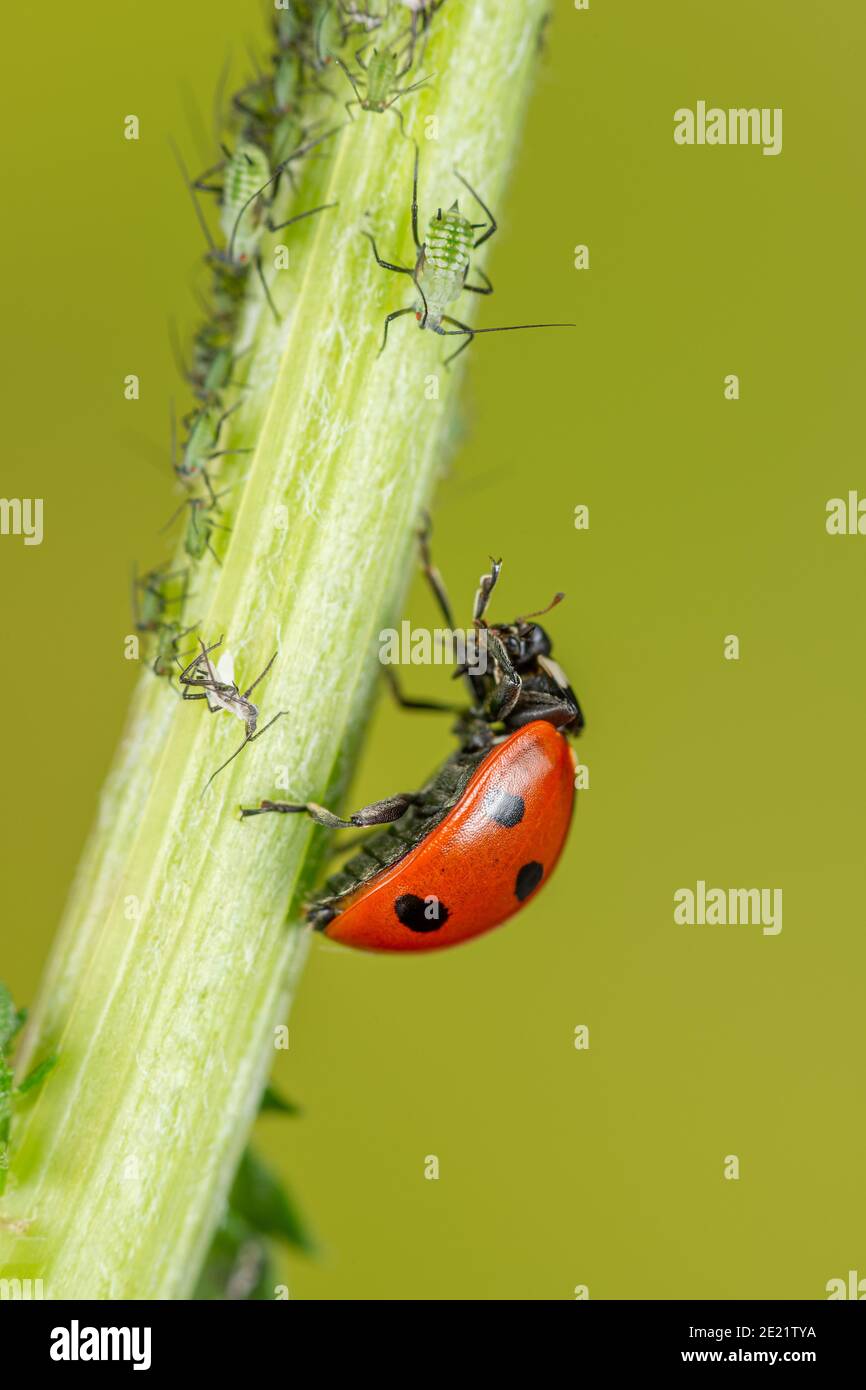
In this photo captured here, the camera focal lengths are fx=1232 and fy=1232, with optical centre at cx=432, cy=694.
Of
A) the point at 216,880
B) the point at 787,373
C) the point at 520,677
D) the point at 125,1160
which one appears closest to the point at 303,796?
the point at 216,880

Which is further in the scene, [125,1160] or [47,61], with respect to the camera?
[47,61]

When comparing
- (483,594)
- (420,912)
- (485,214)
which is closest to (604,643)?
(483,594)

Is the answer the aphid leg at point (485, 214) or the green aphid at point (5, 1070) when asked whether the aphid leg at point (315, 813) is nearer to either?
the green aphid at point (5, 1070)

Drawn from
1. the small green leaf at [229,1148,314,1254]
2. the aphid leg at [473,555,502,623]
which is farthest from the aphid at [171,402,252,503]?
the small green leaf at [229,1148,314,1254]

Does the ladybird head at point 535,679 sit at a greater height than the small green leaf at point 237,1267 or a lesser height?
greater

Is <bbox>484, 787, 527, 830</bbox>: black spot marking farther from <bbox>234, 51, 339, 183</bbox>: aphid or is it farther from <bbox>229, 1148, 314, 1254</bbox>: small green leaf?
<bbox>234, 51, 339, 183</bbox>: aphid

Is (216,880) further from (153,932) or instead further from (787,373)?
(787,373)

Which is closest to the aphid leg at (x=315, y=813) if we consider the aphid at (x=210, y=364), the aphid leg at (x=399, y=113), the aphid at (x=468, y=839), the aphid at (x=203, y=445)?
the aphid at (x=468, y=839)
